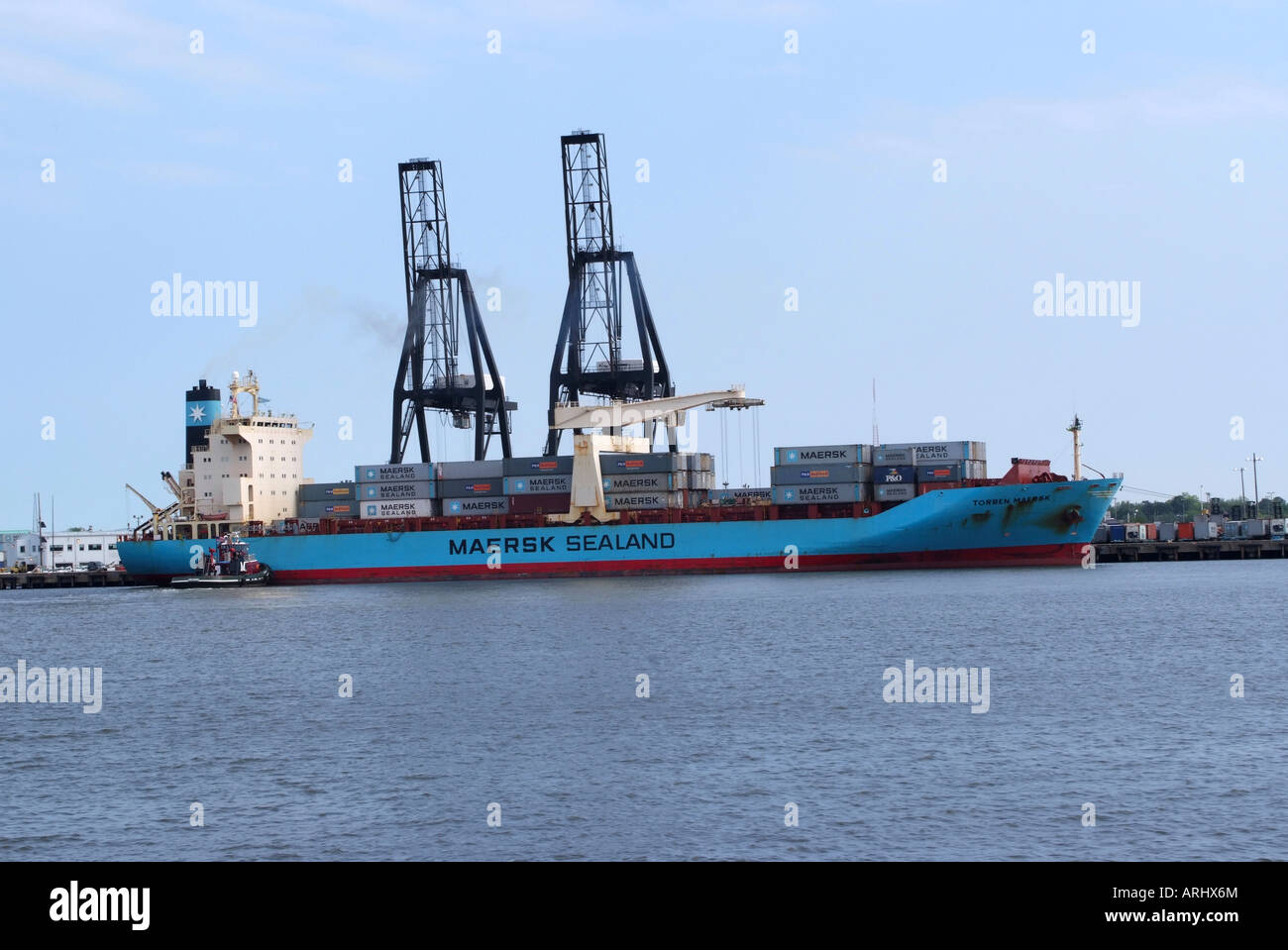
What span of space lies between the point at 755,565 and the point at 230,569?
28.0 meters

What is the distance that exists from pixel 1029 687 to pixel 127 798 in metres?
17.4

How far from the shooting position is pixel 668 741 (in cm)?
2180

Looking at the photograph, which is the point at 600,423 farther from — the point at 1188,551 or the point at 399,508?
the point at 1188,551

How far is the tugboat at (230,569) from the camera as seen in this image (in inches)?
2712

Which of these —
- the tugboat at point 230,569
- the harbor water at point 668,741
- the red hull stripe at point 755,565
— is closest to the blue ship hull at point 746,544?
the red hull stripe at point 755,565

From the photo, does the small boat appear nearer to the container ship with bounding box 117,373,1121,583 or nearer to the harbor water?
the container ship with bounding box 117,373,1121,583

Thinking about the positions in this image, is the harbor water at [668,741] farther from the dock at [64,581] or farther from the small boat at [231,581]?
the dock at [64,581]

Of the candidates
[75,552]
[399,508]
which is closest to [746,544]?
[399,508]

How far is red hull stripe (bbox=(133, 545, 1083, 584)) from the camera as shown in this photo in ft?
206

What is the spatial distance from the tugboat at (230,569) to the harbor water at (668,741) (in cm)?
2431

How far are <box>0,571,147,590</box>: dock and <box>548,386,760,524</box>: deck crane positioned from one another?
135 feet
